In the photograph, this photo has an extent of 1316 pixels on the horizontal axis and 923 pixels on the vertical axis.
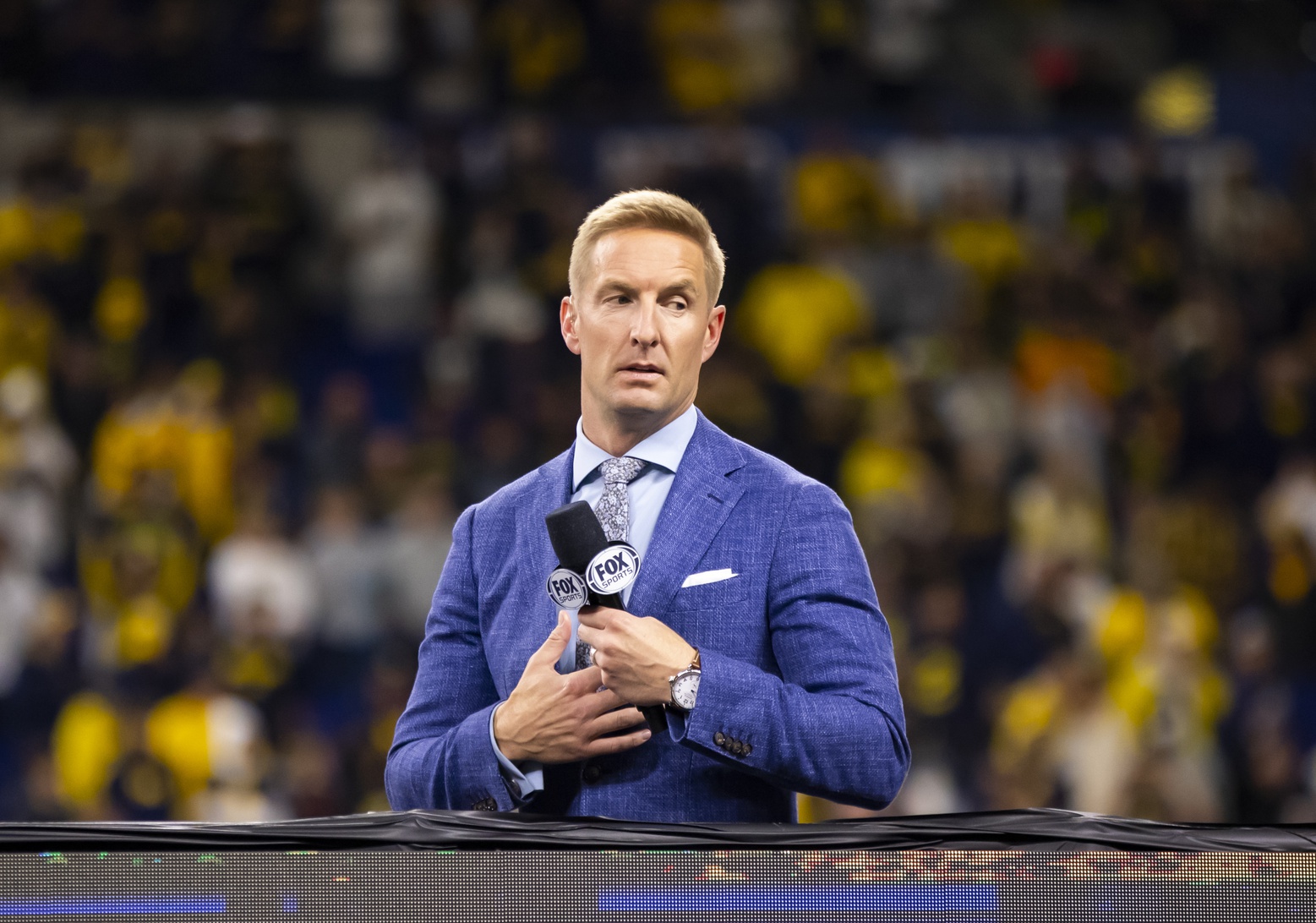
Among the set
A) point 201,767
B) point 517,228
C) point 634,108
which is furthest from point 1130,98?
point 201,767

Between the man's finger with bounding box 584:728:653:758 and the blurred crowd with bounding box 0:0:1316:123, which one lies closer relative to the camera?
the man's finger with bounding box 584:728:653:758

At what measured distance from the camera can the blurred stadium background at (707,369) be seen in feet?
21.9

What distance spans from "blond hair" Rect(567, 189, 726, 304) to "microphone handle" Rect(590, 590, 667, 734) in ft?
1.37

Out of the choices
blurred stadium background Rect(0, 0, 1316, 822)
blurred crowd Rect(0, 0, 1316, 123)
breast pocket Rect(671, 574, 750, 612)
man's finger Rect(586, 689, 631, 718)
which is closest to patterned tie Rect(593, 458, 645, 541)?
breast pocket Rect(671, 574, 750, 612)

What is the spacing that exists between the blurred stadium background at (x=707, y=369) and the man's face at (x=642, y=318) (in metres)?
3.42

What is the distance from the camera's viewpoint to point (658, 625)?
5.17 ft

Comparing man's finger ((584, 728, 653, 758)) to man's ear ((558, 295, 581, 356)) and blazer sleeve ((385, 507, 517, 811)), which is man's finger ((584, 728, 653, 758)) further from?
man's ear ((558, 295, 581, 356))

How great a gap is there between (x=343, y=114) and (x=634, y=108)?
1.71 metres

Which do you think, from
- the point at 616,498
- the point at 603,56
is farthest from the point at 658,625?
the point at 603,56

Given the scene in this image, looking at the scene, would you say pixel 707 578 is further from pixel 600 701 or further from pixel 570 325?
pixel 570 325

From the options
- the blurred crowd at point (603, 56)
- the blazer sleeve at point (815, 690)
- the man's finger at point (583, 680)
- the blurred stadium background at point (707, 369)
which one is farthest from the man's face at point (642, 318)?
the blurred crowd at point (603, 56)

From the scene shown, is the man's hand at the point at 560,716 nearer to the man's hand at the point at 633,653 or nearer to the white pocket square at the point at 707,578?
the man's hand at the point at 633,653

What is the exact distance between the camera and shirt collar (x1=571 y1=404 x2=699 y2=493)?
1815mm

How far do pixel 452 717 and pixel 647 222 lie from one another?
612 millimetres
